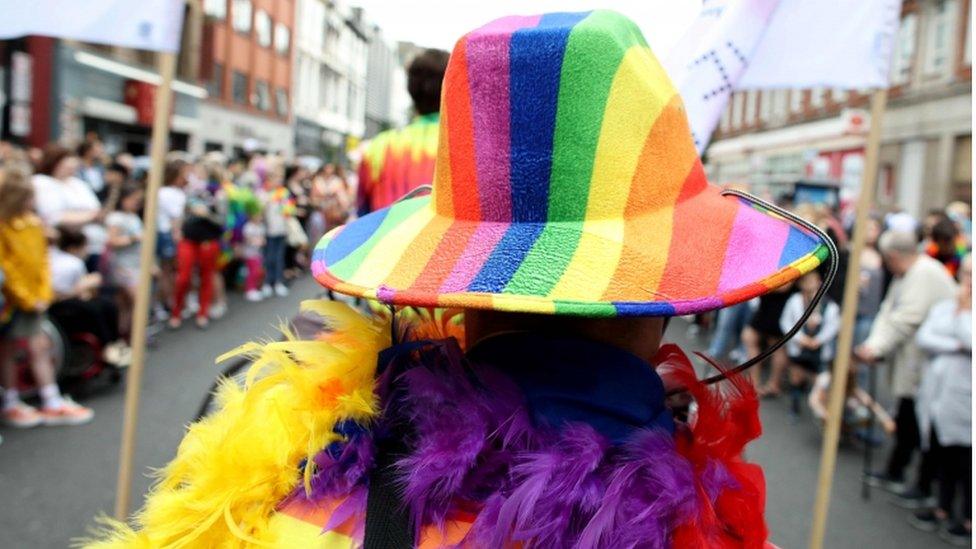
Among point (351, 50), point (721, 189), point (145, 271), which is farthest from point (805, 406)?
point (351, 50)

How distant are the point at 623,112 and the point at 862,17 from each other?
1.99 m

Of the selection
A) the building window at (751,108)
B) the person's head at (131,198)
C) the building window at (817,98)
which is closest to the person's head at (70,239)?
the person's head at (131,198)

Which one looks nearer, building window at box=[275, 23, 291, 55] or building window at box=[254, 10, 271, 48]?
building window at box=[254, 10, 271, 48]

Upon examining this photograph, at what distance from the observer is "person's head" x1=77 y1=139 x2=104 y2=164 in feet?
27.7

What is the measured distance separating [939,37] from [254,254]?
17.3 meters

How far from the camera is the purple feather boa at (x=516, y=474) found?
3.22 feet

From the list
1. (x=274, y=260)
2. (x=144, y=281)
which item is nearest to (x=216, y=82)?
(x=274, y=260)

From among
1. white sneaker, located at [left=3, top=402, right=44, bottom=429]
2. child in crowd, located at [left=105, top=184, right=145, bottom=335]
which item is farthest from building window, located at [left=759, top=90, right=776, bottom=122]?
white sneaker, located at [left=3, top=402, right=44, bottom=429]

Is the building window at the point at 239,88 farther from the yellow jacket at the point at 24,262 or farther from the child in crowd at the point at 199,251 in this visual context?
the yellow jacket at the point at 24,262

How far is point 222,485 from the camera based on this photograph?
112 cm

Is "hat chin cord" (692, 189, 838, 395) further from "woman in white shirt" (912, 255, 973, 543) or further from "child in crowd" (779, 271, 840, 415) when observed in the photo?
"child in crowd" (779, 271, 840, 415)

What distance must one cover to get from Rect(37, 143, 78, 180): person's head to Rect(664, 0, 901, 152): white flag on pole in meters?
5.49

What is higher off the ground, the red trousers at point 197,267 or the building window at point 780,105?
the building window at point 780,105

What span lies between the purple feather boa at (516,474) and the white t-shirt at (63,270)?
5.28 meters
